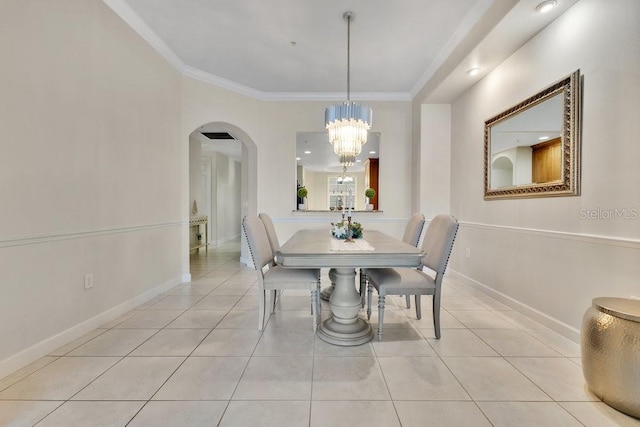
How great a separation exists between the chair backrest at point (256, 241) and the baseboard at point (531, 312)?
2.35m

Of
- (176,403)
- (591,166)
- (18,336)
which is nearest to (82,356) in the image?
(18,336)

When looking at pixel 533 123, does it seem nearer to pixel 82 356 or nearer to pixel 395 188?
pixel 395 188

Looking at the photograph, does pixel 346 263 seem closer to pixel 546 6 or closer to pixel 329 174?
pixel 546 6

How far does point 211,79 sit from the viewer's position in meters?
3.98

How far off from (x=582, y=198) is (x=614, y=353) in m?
1.12

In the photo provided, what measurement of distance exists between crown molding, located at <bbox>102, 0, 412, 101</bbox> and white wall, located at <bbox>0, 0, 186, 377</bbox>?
0.28ft

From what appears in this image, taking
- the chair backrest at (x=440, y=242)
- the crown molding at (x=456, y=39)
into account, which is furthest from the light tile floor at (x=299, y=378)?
the crown molding at (x=456, y=39)

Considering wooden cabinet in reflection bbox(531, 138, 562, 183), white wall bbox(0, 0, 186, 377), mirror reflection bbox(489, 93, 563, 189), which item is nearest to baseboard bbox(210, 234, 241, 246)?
white wall bbox(0, 0, 186, 377)

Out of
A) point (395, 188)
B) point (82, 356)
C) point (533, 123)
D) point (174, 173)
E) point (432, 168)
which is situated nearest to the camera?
point (82, 356)

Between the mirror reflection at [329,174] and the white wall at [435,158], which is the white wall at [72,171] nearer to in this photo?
the white wall at [435,158]

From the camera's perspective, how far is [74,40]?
2152 mm

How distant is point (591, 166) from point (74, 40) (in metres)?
3.84

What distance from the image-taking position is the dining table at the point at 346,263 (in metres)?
1.82

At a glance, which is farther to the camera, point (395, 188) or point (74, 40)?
point (395, 188)
